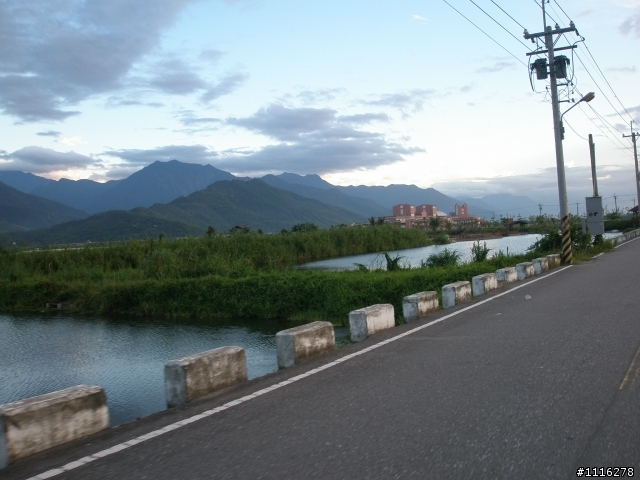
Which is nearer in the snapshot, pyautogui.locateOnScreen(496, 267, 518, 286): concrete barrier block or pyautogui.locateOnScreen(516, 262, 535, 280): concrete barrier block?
pyautogui.locateOnScreen(496, 267, 518, 286): concrete barrier block

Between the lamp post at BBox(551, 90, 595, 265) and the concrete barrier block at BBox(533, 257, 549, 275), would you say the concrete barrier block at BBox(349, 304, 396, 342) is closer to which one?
the concrete barrier block at BBox(533, 257, 549, 275)

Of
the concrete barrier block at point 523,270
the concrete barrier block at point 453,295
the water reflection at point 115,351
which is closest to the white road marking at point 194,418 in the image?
the concrete barrier block at point 453,295

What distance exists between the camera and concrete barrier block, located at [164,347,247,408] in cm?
622

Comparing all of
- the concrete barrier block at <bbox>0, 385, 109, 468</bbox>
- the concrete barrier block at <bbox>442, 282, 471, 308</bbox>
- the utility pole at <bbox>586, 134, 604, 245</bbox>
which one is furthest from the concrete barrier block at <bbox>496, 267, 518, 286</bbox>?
the utility pole at <bbox>586, 134, 604, 245</bbox>

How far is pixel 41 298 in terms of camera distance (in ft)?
92.4

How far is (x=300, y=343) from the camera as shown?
7996 millimetres

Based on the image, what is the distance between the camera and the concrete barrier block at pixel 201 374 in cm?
622

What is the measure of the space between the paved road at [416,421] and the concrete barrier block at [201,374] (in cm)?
17

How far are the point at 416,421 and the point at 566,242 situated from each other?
72.1 ft

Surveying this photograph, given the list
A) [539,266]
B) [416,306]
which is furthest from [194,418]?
[539,266]

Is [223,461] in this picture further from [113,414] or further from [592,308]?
[592,308]

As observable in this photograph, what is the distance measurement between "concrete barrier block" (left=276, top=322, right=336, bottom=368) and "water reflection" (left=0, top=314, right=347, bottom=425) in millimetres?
4025

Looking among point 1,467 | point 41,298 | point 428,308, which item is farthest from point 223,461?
point 41,298

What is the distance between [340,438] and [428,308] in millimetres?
7523
